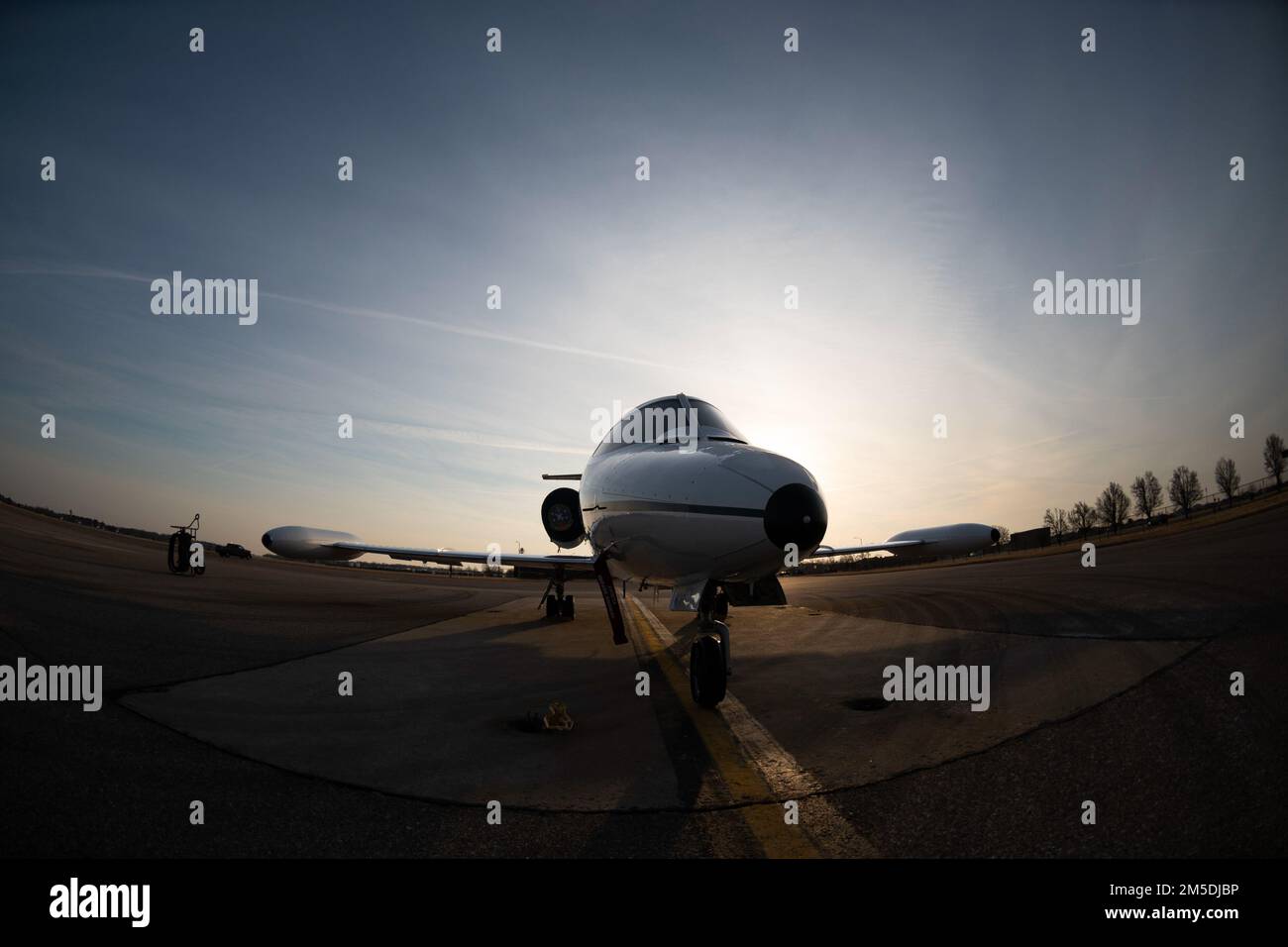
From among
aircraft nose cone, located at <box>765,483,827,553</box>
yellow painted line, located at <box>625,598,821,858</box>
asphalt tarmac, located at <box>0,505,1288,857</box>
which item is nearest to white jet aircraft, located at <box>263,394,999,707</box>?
aircraft nose cone, located at <box>765,483,827,553</box>

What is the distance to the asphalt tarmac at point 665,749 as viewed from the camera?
8.14 ft

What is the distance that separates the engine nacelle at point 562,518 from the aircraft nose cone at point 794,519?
9562 millimetres

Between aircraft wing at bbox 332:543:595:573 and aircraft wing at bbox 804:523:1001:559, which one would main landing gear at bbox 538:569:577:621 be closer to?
aircraft wing at bbox 332:543:595:573

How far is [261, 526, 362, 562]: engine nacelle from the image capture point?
521 inches

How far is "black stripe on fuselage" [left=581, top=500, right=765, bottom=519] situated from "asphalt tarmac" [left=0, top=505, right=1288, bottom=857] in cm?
192

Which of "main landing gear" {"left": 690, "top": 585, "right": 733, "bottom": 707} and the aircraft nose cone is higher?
the aircraft nose cone

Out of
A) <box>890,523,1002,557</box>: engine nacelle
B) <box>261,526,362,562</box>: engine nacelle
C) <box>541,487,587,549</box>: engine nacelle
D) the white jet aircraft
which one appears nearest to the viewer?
the white jet aircraft

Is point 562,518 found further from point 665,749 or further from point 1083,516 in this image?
point 1083,516

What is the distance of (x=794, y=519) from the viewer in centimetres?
477
